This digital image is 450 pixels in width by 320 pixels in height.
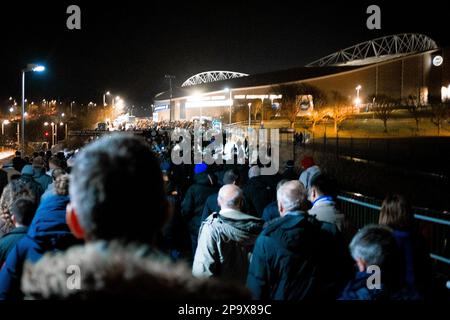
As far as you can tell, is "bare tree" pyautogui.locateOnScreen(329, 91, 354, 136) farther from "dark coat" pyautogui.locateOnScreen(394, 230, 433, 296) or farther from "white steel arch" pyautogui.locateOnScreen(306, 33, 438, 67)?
"dark coat" pyautogui.locateOnScreen(394, 230, 433, 296)

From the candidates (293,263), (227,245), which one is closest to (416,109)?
(227,245)

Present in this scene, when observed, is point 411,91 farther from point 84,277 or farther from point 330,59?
point 330,59

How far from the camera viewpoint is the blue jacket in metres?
3.48

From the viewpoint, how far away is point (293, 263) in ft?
13.0

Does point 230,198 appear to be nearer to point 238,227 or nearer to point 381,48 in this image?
point 238,227

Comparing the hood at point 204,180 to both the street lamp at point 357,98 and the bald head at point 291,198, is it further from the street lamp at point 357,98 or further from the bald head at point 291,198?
the street lamp at point 357,98

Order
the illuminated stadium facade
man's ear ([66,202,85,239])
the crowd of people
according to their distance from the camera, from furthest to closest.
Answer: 1. the illuminated stadium facade
2. man's ear ([66,202,85,239])
3. the crowd of people

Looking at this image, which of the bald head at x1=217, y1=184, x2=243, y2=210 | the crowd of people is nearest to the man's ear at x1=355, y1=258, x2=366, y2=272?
the crowd of people

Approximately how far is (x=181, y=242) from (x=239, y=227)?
5.38 ft

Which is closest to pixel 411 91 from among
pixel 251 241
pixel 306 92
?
pixel 306 92

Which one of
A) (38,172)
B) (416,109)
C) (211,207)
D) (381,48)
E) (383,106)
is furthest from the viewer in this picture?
(381,48)

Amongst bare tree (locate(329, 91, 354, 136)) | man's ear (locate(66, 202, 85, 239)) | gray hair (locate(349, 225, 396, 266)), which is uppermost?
bare tree (locate(329, 91, 354, 136))

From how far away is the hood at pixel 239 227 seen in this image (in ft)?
16.4
